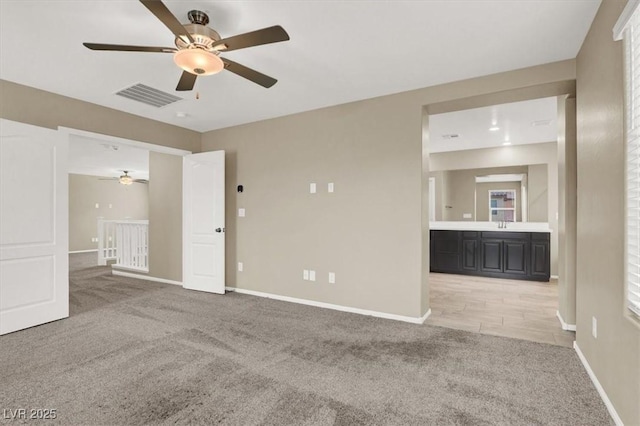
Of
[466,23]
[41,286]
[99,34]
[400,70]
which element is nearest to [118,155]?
[41,286]

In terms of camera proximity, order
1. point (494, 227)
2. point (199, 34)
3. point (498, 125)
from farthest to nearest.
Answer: point (494, 227), point (498, 125), point (199, 34)

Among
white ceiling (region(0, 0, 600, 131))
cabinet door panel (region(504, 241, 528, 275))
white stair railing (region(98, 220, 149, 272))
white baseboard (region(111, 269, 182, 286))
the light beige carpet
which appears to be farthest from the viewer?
white stair railing (region(98, 220, 149, 272))

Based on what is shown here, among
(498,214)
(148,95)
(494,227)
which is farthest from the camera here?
(498,214)

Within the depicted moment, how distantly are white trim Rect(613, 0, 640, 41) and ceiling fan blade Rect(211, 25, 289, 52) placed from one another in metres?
1.75

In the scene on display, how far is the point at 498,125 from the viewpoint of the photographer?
16.4ft

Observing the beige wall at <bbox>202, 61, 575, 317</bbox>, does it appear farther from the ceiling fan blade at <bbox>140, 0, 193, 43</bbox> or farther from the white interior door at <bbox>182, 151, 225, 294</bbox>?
the ceiling fan blade at <bbox>140, 0, 193, 43</bbox>

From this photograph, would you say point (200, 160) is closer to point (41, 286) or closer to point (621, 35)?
point (41, 286)

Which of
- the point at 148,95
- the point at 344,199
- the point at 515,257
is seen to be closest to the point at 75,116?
the point at 148,95

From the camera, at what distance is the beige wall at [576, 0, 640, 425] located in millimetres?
1723

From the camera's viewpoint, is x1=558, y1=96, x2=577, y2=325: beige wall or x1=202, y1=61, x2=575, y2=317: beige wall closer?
x1=558, y1=96, x2=577, y2=325: beige wall

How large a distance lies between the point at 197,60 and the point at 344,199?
2.36 m

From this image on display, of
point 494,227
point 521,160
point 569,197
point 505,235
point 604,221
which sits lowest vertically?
point 505,235

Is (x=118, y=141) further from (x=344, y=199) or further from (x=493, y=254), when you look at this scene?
(x=493, y=254)

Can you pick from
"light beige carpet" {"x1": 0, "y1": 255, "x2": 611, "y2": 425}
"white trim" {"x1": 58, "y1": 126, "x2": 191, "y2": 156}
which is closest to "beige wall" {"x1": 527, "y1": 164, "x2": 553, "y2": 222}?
"light beige carpet" {"x1": 0, "y1": 255, "x2": 611, "y2": 425}
